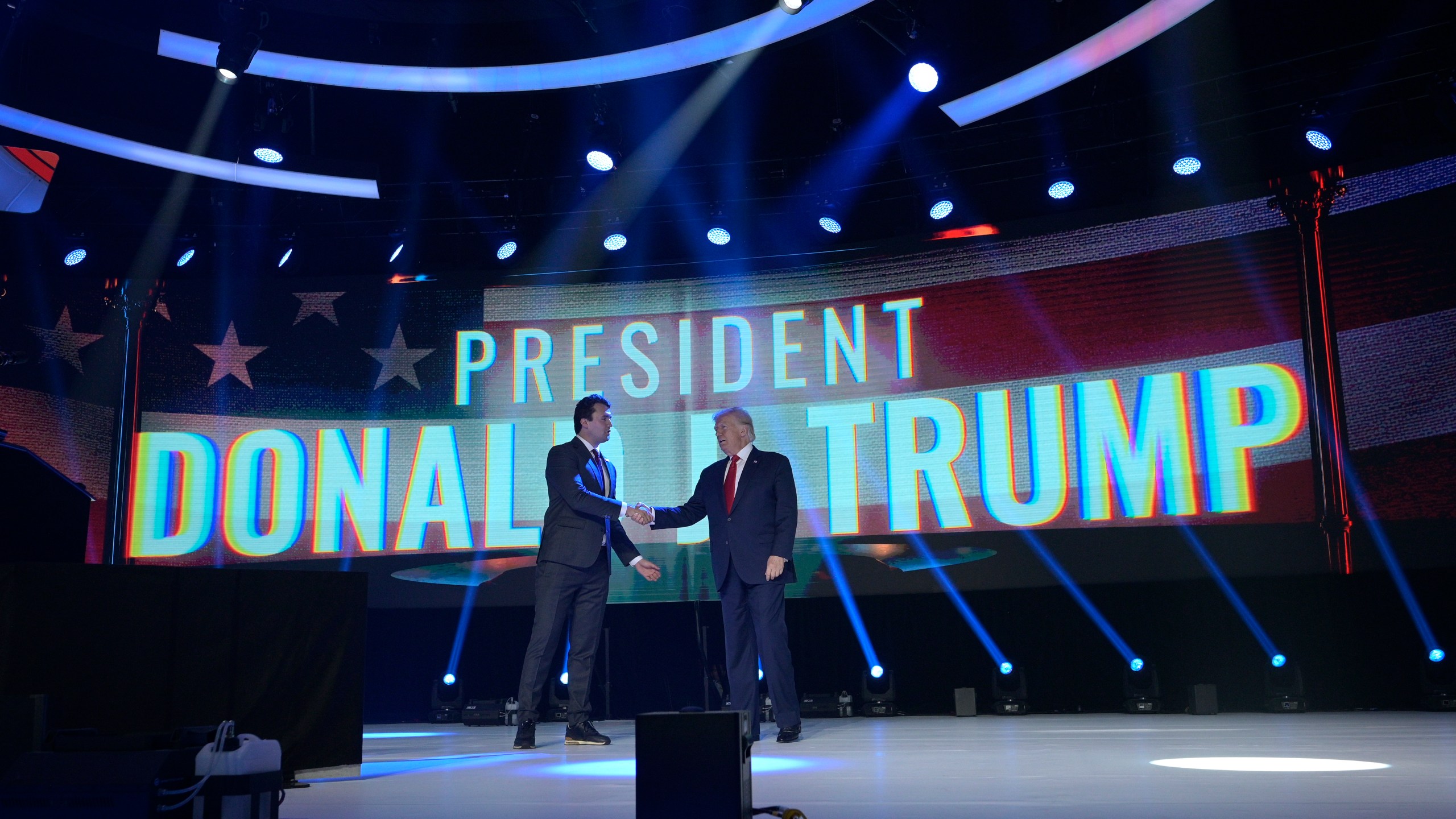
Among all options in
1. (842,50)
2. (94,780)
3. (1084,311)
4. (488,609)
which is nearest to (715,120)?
(842,50)

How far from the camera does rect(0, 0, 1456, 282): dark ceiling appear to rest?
6324 millimetres

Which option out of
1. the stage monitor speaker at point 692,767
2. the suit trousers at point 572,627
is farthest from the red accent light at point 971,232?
the stage monitor speaker at point 692,767

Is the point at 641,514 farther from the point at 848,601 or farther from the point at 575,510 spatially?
A: the point at 848,601

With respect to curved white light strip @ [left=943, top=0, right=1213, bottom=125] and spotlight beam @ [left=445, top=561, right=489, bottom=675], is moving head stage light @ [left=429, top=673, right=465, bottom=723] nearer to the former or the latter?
spotlight beam @ [left=445, top=561, right=489, bottom=675]

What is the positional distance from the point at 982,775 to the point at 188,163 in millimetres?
6521

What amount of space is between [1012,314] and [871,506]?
4.84 ft

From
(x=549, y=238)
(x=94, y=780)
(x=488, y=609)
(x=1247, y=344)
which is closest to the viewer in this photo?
(x=94, y=780)

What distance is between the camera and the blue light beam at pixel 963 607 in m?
6.59

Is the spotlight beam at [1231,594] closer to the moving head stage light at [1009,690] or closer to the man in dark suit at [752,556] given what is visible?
the moving head stage light at [1009,690]

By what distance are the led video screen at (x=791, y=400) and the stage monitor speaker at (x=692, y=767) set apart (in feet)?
15.3

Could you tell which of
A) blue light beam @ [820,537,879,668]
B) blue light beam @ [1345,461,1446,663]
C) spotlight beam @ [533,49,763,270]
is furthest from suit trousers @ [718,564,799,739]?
spotlight beam @ [533,49,763,270]

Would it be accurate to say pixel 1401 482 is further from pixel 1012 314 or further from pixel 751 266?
pixel 751 266

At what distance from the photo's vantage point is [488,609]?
7.27m

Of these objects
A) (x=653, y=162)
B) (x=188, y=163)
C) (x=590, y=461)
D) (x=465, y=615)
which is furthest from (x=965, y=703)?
(x=188, y=163)
